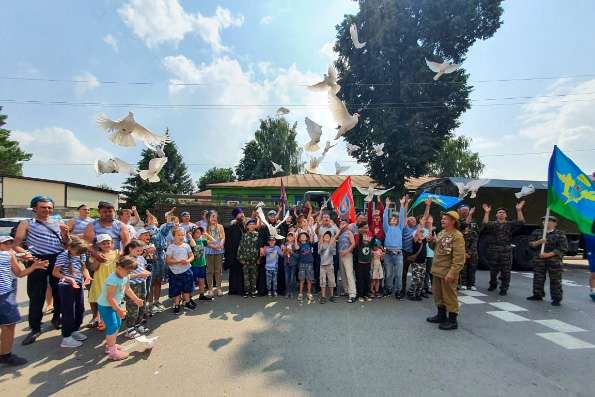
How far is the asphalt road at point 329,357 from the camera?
2990 mm

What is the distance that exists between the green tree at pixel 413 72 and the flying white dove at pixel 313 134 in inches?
434

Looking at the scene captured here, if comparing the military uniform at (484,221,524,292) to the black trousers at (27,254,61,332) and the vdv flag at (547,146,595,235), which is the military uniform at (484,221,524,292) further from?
the black trousers at (27,254,61,332)

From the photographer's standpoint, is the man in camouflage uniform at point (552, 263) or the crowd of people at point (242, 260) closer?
the crowd of people at point (242, 260)

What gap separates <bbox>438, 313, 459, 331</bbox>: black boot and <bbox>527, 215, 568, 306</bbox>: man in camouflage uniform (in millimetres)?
2730

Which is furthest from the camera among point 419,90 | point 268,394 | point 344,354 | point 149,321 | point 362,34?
point 362,34

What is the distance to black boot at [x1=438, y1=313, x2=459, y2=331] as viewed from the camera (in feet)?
14.9

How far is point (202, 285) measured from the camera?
606 cm

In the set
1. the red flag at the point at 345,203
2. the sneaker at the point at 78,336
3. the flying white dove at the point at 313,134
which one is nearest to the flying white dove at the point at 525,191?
the red flag at the point at 345,203

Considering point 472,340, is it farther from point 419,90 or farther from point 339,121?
point 419,90

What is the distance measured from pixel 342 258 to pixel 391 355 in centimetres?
266

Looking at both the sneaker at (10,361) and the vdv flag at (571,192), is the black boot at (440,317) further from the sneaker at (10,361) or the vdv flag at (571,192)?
the sneaker at (10,361)

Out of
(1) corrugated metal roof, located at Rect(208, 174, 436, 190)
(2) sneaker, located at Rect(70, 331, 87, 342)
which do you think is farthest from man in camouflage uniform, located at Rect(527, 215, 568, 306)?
(1) corrugated metal roof, located at Rect(208, 174, 436, 190)

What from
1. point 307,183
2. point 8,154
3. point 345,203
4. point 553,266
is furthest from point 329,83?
point 8,154

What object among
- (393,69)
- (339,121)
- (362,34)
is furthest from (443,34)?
(339,121)
